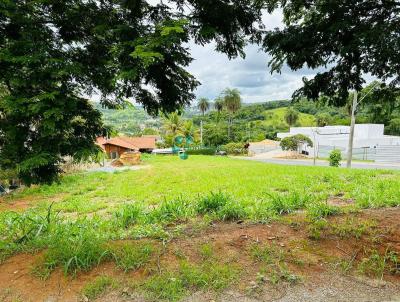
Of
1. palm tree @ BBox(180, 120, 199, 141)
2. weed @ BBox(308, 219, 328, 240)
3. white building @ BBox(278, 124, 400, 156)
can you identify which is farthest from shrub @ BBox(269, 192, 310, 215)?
palm tree @ BBox(180, 120, 199, 141)

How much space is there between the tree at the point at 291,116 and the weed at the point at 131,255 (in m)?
68.0

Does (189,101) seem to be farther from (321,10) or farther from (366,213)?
(366,213)

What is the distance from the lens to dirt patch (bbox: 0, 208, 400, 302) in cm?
317

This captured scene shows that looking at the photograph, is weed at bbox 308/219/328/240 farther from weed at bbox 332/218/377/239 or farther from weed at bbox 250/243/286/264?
weed at bbox 250/243/286/264

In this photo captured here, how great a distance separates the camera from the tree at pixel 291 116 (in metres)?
68.9

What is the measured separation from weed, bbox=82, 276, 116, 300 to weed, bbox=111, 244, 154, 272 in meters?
0.23

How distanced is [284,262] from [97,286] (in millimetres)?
2007

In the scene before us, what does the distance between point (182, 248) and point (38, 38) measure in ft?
8.96

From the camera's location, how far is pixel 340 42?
3.39 m

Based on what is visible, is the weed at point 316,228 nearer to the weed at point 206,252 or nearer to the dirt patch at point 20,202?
the weed at point 206,252

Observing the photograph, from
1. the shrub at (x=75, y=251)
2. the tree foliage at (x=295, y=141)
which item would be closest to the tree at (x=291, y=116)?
the tree foliage at (x=295, y=141)

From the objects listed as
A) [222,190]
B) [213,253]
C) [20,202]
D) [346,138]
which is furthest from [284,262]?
[346,138]

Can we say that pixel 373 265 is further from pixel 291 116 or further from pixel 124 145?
pixel 291 116

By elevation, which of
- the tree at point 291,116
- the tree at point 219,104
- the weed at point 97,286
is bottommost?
the weed at point 97,286
